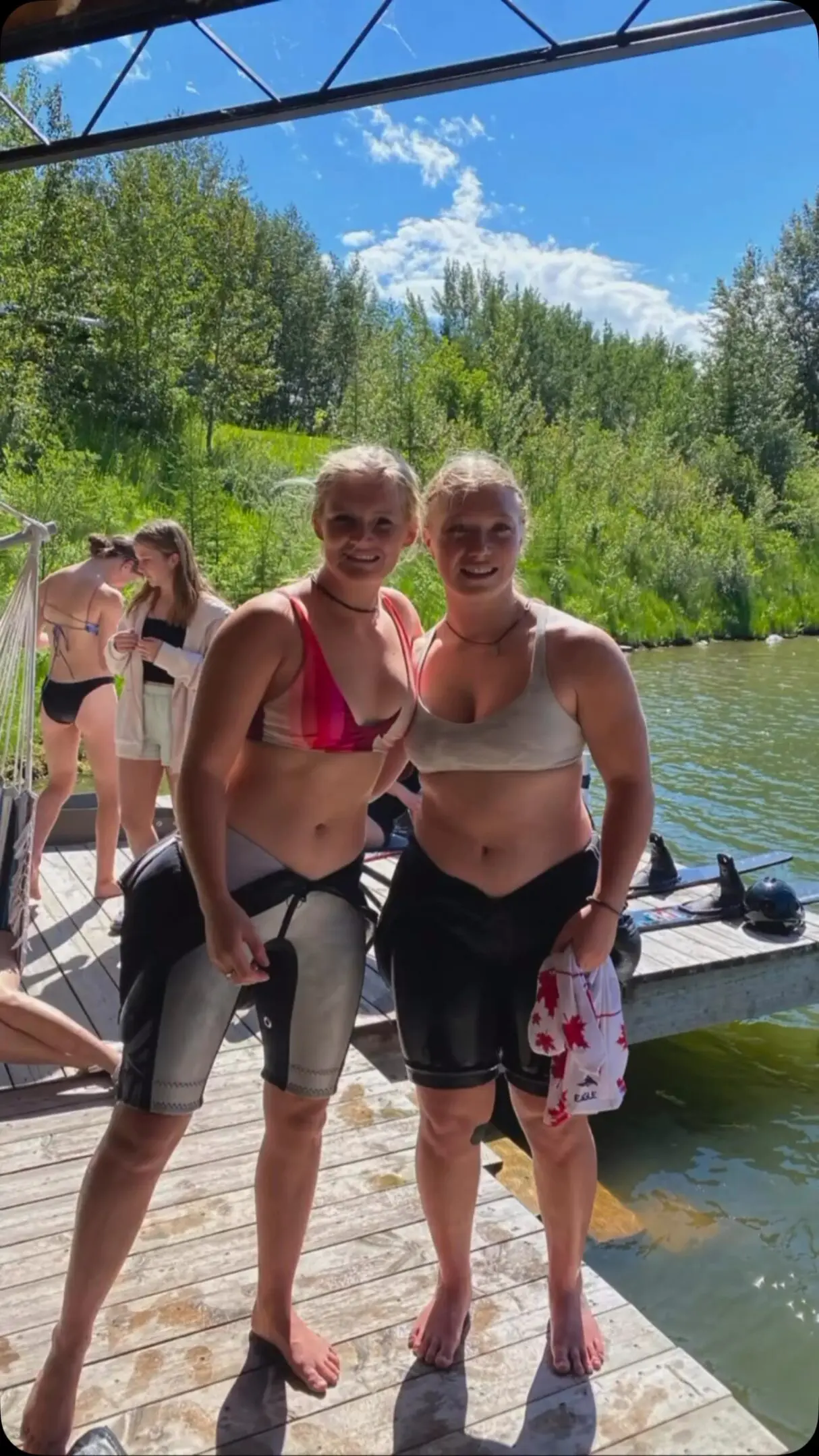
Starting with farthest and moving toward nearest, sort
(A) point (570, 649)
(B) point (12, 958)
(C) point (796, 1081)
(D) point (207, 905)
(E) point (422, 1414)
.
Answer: (C) point (796, 1081), (B) point (12, 958), (E) point (422, 1414), (A) point (570, 649), (D) point (207, 905)

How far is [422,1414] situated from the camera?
204cm

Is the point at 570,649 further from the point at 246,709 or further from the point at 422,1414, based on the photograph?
the point at 422,1414

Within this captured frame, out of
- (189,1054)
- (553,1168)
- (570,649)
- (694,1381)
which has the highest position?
(570,649)

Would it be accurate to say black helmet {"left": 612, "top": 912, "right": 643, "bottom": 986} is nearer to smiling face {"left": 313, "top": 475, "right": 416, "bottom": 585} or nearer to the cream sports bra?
the cream sports bra

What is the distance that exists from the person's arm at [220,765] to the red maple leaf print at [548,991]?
0.52 m

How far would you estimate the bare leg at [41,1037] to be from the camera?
3109 mm

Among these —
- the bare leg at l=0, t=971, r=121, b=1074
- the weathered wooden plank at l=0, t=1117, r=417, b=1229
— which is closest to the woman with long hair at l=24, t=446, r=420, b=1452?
the weathered wooden plank at l=0, t=1117, r=417, b=1229

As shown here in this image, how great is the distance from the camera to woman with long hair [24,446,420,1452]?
1.78 meters

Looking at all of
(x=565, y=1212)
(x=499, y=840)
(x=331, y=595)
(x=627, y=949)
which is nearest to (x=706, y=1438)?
(x=565, y=1212)

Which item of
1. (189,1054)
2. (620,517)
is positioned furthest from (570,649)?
(620,517)

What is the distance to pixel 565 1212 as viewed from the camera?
203cm

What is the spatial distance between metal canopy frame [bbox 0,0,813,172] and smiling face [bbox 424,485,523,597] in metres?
2.01

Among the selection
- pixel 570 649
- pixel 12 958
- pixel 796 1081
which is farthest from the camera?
pixel 796 1081

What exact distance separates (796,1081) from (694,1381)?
12.0ft
